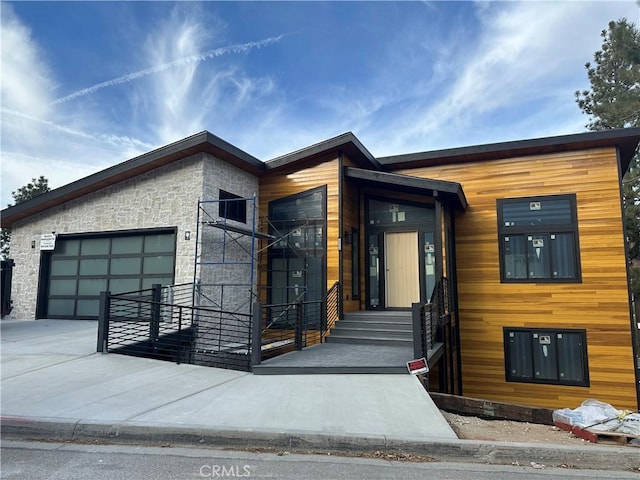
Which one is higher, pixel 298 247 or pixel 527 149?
pixel 527 149

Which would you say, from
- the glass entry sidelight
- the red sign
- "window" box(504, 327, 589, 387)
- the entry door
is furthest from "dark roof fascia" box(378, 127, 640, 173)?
the red sign

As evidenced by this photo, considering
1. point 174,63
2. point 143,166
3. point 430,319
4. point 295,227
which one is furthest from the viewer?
point 174,63

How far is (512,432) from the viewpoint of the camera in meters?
4.35

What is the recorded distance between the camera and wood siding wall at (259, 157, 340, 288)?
31.1 feet

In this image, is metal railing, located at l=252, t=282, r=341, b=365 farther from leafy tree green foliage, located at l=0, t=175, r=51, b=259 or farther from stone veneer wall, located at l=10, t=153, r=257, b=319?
leafy tree green foliage, located at l=0, t=175, r=51, b=259

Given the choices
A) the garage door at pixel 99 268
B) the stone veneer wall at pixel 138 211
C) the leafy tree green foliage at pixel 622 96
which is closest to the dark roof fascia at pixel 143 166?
the stone veneer wall at pixel 138 211

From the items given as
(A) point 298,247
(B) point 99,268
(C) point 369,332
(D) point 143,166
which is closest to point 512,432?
(C) point 369,332

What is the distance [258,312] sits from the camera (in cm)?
654

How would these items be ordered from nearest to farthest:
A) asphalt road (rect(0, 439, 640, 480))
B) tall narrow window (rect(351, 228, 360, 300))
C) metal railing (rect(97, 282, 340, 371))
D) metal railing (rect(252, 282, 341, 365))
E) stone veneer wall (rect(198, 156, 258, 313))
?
asphalt road (rect(0, 439, 640, 480))
metal railing (rect(97, 282, 340, 371))
metal railing (rect(252, 282, 341, 365))
stone veneer wall (rect(198, 156, 258, 313))
tall narrow window (rect(351, 228, 360, 300))

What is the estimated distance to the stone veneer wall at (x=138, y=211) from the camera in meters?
9.34

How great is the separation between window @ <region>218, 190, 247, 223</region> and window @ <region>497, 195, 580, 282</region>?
6.29m

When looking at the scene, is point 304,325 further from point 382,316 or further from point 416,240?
point 416,240

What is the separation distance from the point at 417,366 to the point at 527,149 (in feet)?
20.5

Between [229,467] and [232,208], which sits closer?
[229,467]
